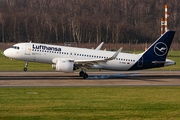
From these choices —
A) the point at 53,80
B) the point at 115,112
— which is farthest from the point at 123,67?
the point at 115,112

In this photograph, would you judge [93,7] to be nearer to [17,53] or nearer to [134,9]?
[134,9]

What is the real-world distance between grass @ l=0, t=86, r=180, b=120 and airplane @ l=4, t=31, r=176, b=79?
32.5 ft

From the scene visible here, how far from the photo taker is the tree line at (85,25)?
14962 centimetres

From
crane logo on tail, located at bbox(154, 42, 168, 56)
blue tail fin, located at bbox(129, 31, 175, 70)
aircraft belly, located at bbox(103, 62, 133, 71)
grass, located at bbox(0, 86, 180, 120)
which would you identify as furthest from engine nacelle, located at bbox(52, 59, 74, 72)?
crane logo on tail, located at bbox(154, 42, 168, 56)

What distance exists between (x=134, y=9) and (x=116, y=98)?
158929mm

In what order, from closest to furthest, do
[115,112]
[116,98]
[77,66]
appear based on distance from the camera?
1. [115,112]
2. [116,98]
3. [77,66]

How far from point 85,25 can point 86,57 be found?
10635cm

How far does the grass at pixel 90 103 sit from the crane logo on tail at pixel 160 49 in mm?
11337

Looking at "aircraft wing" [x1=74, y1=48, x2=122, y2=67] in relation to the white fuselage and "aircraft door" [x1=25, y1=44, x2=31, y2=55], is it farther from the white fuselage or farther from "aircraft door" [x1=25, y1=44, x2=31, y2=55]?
"aircraft door" [x1=25, y1=44, x2=31, y2=55]

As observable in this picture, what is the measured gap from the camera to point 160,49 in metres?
50.8

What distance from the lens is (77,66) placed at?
49344mm

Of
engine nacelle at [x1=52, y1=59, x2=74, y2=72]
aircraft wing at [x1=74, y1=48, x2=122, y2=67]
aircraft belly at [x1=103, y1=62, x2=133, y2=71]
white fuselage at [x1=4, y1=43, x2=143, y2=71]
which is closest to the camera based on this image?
engine nacelle at [x1=52, y1=59, x2=74, y2=72]

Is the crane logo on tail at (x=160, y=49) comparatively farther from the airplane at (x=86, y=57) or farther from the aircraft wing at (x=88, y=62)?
the aircraft wing at (x=88, y=62)

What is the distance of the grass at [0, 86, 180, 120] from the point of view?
26.5 metres
